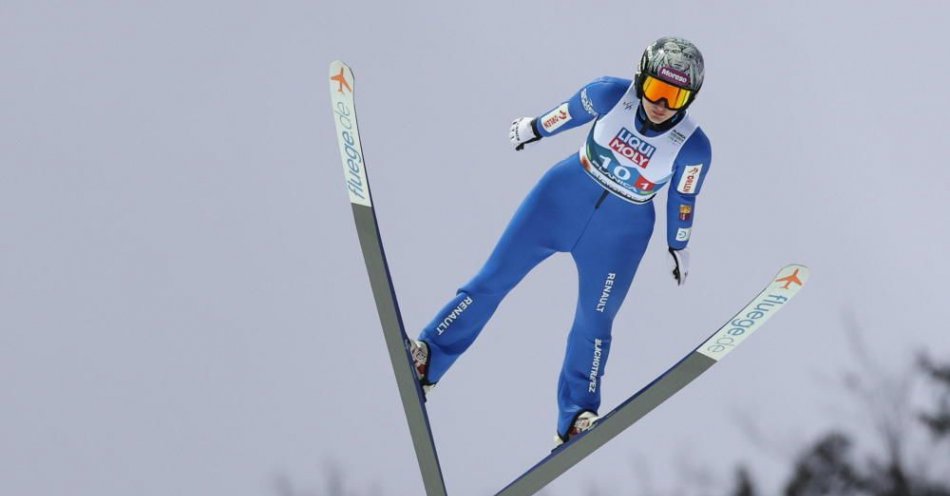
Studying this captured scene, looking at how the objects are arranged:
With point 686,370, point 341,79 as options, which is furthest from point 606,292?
point 341,79

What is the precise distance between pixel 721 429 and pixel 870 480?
1666 mm

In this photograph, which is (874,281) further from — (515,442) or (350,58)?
(350,58)

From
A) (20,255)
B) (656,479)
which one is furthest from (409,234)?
(20,255)

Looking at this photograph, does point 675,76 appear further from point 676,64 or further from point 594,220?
point 594,220

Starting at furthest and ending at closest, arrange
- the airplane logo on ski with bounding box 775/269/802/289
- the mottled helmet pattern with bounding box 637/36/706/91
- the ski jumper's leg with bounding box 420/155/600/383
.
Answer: the ski jumper's leg with bounding box 420/155/600/383 < the airplane logo on ski with bounding box 775/269/802/289 < the mottled helmet pattern with bounding box 637/36/706/91

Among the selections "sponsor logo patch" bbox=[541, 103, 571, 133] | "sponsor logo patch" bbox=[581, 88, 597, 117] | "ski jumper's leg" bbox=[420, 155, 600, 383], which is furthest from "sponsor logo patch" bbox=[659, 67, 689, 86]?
"ski jumper's leg" bbox=[420, 155, 600, 383]

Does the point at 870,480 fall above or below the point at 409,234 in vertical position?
below

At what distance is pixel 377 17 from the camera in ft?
27.1

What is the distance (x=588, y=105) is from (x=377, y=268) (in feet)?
3.29

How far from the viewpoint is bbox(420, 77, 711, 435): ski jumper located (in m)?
4.47

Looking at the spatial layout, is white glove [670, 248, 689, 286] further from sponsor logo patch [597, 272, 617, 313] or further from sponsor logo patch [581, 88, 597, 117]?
sponsor logo patch [581, 88, 597, 117]

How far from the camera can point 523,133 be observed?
4746mm

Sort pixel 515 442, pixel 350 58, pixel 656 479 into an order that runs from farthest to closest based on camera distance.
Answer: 1. pixel 350 58
2. pixel 656 479
3. pixel 515 442

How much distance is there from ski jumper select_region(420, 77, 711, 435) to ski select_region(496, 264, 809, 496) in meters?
0.35
